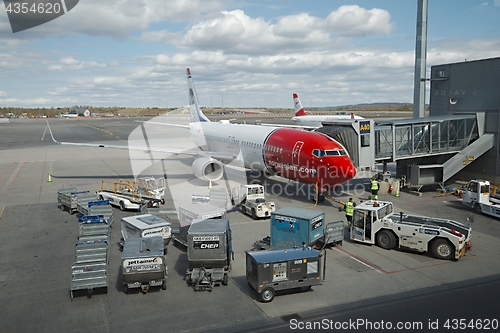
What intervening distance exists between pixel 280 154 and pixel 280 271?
16.6 metres

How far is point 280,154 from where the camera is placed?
101 feet

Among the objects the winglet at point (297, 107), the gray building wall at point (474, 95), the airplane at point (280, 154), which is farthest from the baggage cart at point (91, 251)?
the winglet at point (297, 107)

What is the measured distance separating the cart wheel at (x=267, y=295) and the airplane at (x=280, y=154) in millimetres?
13929

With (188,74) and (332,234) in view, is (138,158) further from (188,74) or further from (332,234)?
(332,234)

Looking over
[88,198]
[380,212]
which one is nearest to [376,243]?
[380,212]

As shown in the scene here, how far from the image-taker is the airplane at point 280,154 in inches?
1086

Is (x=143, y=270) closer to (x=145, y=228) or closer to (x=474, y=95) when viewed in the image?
(x=145, y=228)

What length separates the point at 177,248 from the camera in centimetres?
2108

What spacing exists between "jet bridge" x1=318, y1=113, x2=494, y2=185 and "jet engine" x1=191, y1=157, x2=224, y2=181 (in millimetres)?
9007

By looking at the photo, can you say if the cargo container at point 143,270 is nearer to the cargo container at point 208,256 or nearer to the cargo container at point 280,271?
the cargo container at point 208,256

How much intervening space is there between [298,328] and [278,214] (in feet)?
24.3

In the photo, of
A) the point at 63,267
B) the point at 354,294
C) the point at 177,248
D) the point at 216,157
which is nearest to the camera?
the point at 354,294

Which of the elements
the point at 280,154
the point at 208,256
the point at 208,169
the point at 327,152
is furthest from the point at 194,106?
the point at 208,256

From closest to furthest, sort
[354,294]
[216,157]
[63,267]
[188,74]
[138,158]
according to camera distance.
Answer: [354,294]
[63,267]
[216,157]
[188,74]
[138,158]
